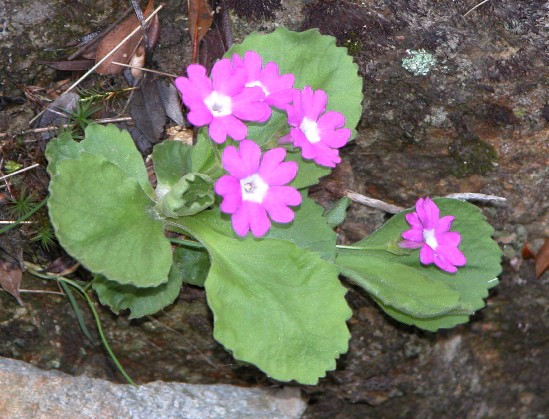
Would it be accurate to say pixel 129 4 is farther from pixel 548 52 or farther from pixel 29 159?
pixel 548 52

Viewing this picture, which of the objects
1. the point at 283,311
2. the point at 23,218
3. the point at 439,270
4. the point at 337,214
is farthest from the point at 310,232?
the point at 23,218

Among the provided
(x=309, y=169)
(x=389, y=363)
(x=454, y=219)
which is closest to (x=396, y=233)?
(x=454, y=219)

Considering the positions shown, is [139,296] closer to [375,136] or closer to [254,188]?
[254,188]

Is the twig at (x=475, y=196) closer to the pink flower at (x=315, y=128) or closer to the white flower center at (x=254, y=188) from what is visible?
the pink flower at (x=315, y=128)

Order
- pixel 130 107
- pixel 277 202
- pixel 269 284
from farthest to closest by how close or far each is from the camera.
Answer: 1. pixel 130 107
2. pixel 269 284
3. pixel 277 202

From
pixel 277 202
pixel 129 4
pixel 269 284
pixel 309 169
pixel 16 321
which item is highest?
pixel 129 4

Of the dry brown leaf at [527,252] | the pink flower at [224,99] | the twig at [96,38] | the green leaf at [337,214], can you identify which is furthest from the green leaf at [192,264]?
the dry brown leaf at [527,252]
